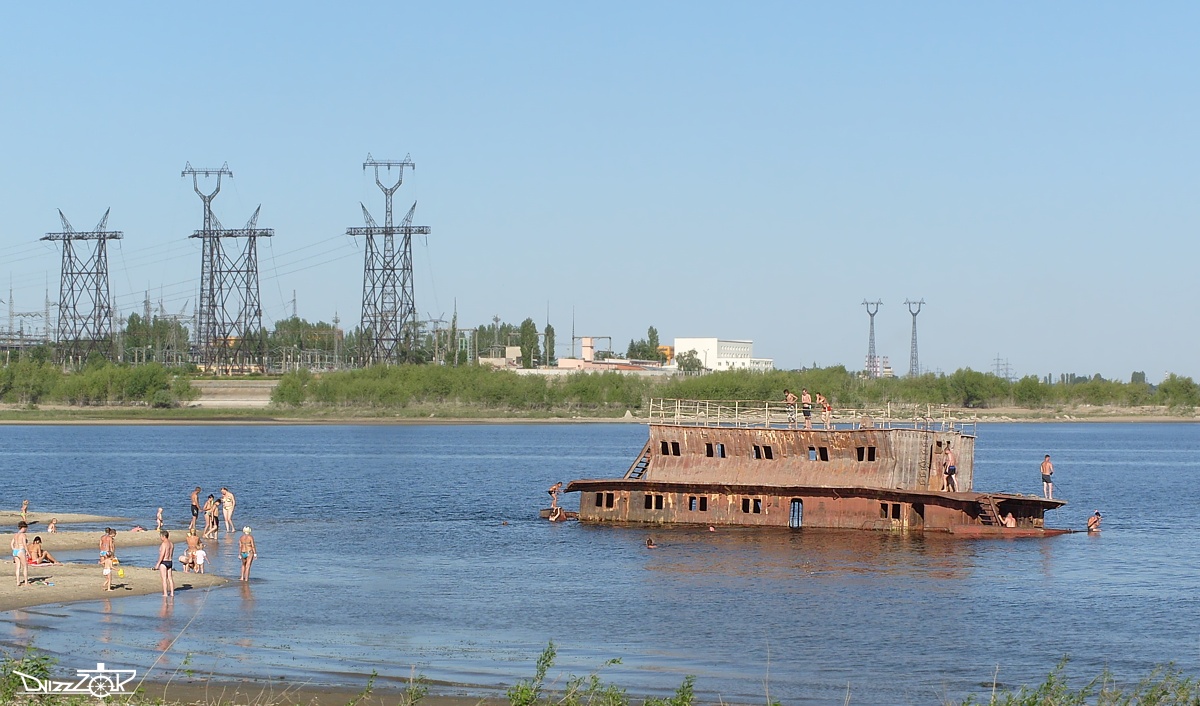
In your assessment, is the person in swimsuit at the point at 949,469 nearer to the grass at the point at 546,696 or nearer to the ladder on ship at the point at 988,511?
the ladder on ship at the point at 988,511

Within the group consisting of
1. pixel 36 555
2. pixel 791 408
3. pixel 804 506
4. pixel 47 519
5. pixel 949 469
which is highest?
pixel 791 408

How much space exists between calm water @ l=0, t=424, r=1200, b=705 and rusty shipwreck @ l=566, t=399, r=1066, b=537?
109 centimetres

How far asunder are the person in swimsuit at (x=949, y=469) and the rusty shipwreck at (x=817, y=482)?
214 mm

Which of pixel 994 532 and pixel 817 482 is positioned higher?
pixel 817 482

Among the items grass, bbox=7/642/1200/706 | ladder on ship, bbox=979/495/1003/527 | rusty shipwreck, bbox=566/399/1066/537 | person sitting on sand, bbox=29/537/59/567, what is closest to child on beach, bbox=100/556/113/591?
person sitting on sand, bbox=29/537/59/567

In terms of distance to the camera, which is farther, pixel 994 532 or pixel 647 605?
pixel 994 532

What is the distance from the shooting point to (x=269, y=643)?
3219 cm

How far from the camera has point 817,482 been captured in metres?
54.5

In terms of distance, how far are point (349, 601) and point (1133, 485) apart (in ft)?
230

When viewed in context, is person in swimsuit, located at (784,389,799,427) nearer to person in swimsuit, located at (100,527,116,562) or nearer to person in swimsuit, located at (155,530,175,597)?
person in swimsuit, located at (155,530,175,597)

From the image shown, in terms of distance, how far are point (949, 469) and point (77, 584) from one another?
103 feet

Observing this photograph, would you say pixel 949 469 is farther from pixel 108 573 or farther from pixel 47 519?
pixel 47 519

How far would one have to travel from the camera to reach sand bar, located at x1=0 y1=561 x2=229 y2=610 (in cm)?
3716

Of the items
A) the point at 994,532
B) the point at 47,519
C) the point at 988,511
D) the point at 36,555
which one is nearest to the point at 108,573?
the point at 36,555
